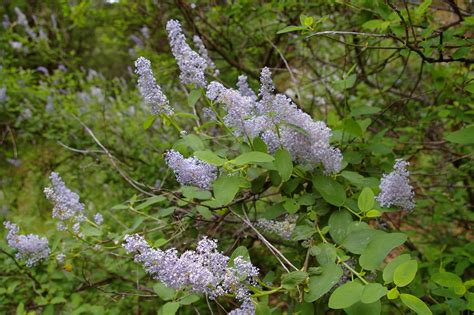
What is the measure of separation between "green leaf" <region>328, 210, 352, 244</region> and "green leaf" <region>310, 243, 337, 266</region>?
7 centimetres

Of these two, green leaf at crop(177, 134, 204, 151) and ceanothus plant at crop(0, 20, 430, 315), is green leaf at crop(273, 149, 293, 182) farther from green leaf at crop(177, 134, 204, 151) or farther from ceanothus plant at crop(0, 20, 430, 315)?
green leaf at crop(177, 134, 204, 151)

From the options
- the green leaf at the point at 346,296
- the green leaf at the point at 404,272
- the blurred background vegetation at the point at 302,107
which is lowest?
the blurred background vegetation at the point at 302,107

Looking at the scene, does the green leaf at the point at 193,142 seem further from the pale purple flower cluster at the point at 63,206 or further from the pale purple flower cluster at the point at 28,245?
the pale purple flower cluster at the point at 28,245

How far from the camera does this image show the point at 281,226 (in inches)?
56.9

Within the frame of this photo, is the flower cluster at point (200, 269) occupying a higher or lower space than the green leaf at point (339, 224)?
higher

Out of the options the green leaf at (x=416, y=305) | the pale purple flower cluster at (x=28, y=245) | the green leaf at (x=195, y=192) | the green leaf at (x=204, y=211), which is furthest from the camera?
the pale purple flower cluster at (x=28, y=245)

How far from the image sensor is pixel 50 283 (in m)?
2.39

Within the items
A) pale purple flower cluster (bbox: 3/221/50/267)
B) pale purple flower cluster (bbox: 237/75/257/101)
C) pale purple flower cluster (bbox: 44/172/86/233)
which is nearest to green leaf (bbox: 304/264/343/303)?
pale purple flower cluster (bbox: 237/75/257/101)

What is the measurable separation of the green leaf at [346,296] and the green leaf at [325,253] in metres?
0.12

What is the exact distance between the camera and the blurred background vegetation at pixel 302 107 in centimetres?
183

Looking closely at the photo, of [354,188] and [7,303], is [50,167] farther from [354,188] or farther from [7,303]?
[354,188]

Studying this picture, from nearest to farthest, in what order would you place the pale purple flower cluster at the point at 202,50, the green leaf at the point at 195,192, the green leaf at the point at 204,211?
the green leaf at the point at 195,192
the green leaf at the point at 204,211
the pale purple flower cluster at the point at 202,50

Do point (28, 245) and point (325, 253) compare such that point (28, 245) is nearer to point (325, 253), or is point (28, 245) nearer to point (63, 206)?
point (63, 206)

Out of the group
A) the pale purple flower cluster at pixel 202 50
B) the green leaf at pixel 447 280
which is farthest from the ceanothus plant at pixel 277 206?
the pale purple flower cluster at pixel 202 50
